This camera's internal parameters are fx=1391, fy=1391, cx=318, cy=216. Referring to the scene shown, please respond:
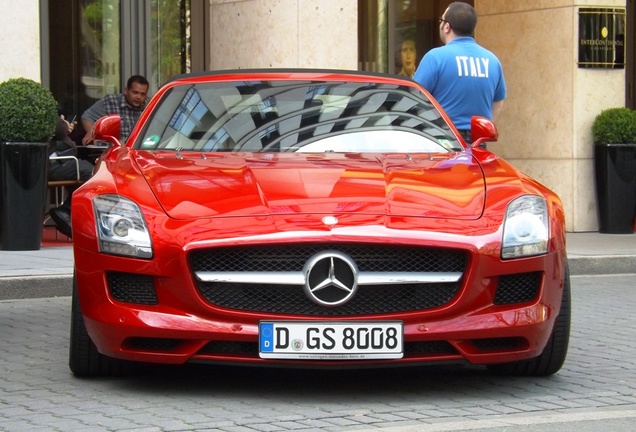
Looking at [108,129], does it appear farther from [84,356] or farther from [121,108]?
[121,108]

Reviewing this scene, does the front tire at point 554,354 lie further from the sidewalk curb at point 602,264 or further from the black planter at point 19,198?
the black planter at point 19,198

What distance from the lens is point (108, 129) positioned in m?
7.18

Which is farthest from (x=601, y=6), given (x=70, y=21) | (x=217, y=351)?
(x=217, y=351)

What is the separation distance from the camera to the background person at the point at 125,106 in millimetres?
13898

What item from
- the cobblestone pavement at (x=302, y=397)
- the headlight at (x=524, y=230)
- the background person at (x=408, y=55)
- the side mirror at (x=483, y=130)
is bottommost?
the cobblestone pavement at (x=302, y=397)

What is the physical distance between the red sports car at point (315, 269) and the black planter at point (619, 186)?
27.4ft

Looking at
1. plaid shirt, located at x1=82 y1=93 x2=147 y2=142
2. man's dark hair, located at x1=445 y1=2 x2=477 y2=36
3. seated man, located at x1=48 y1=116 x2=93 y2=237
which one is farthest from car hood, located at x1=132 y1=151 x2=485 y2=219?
plaid shirt, located at x1=82 y1=93 x2=147 y2=142

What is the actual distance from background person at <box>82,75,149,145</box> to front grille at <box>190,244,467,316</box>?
27.7 feet

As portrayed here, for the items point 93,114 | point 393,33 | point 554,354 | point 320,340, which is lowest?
point 554,354

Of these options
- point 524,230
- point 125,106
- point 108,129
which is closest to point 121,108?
point 125,106

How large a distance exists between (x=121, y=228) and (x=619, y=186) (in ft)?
31.2

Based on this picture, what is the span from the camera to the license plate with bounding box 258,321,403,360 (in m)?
5.44

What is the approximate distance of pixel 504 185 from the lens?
19.8 ft

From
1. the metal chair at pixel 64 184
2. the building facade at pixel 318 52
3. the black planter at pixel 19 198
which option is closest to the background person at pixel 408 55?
the building facade at pixel 318 52
